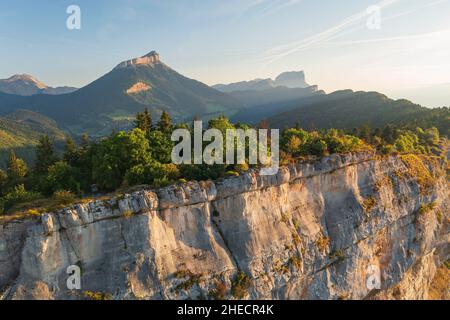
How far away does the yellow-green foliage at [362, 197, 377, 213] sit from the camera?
112 ft

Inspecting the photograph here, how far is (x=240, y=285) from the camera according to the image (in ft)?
Answer: 81.2

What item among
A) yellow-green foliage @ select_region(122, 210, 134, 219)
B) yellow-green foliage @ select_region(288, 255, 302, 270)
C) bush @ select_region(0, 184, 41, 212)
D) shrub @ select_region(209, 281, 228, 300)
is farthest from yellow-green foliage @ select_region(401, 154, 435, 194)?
bush @ select_region(0, 184, 41, 212)

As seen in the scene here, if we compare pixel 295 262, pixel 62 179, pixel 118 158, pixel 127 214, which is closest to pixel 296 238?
pixel 295 262

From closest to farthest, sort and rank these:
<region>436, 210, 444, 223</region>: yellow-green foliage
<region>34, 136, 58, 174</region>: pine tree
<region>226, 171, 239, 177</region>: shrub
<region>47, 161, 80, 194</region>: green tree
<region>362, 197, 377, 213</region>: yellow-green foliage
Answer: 1. <region>226, 171, 239, 177</region>: shrub
2. <region>47, 161, 80, 194</region>: green tree
3. <region>362, 197, 377, 213</region>: yellow-green foliage
4. <region>34, 136, 58, 174</region>: pine tree
5. <region>436, 210, 444, 223</region>: yellow-green foliage

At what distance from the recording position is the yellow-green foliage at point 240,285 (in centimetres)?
2441

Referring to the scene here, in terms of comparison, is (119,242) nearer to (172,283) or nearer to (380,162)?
(172,283)

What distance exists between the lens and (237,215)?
87.5 ft

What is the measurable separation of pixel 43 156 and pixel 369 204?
3885 centimetres

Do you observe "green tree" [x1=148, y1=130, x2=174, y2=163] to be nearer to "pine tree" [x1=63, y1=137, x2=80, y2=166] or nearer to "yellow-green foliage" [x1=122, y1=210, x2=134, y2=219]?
"yellow-green foliage" [x1=122, y1=210, x2=134, y2=219]

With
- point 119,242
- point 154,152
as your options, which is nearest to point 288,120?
point 154,152

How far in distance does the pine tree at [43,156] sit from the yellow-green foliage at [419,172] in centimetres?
4545

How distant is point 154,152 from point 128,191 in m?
6.72

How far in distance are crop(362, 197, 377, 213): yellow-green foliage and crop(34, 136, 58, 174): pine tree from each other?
1454 inches

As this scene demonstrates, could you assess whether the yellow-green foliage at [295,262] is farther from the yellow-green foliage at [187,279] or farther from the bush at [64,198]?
the bush at [64,198]
